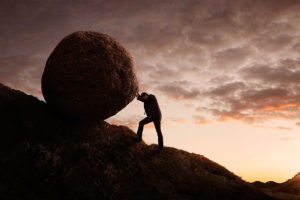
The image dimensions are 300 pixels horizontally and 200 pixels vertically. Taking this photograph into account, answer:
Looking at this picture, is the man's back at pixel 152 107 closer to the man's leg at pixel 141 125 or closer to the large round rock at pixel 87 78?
the man's leg at pixel 141 125

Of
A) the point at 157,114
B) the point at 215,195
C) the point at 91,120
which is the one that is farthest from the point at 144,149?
the point at 215,195

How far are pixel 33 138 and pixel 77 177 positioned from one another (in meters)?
2.79

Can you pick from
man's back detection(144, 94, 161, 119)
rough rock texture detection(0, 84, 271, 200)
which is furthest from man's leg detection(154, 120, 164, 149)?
rough rock texture detection(0, 84, 271, 200)

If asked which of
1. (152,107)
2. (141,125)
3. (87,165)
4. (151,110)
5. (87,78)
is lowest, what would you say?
(87,165)

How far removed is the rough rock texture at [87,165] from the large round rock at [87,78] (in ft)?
3.98

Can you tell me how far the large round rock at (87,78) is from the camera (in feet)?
49.3

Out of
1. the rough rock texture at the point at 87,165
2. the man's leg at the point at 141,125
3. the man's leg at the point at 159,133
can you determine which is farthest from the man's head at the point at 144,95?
the rough rock texture at the point at 87,165

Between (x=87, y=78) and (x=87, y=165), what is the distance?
158 inches

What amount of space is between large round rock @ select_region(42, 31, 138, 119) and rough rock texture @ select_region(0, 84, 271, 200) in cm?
121

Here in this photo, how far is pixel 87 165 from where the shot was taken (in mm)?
14695

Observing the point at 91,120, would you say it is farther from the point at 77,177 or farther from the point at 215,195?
the point at 215,195

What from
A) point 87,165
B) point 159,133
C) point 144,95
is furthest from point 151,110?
point 87,165

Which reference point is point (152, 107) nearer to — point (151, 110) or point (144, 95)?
point (151, 110)

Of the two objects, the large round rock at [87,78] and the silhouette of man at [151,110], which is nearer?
the large round rock at [87,78]
